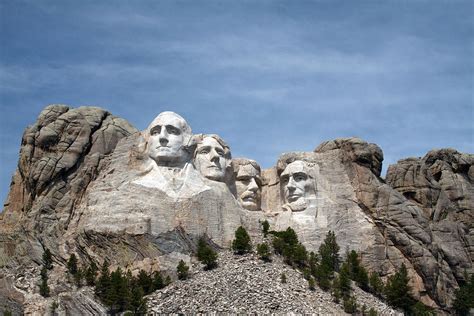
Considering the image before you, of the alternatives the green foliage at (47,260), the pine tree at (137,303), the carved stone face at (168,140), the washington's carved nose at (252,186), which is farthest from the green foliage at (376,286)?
the green foliage at (47,260)

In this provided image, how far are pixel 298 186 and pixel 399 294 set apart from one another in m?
6.46

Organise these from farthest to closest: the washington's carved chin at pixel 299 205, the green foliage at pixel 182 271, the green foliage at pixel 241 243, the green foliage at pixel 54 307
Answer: the washington's carved chin at pixel 299 205
the green foliage at pixel 241 243
the green foliage at pixel 182 271
the green foliage at pixel 54 307

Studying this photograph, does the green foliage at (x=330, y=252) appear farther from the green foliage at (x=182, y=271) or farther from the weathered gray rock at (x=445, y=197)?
the green foliage at (x=182, y=271)

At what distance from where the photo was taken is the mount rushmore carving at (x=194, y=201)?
61812 mm

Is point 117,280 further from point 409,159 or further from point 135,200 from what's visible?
point 409,159

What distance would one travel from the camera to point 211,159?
214 feet

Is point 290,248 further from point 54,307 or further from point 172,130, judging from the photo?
point 54,307

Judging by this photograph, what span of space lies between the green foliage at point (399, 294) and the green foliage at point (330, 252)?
7.31ft

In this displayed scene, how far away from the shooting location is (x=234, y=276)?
59.9 metres

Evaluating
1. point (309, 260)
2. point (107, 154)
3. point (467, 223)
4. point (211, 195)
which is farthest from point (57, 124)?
point (467, 223)

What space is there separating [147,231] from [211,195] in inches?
123

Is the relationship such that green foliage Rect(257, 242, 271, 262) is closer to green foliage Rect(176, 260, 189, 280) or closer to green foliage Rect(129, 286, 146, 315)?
green foliage Rect(176, 260, 189, 280)

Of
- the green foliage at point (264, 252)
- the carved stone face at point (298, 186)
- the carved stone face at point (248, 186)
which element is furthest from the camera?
the carved stone face at point (248, 186)

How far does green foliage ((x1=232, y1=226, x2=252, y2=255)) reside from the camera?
61.8 meters
